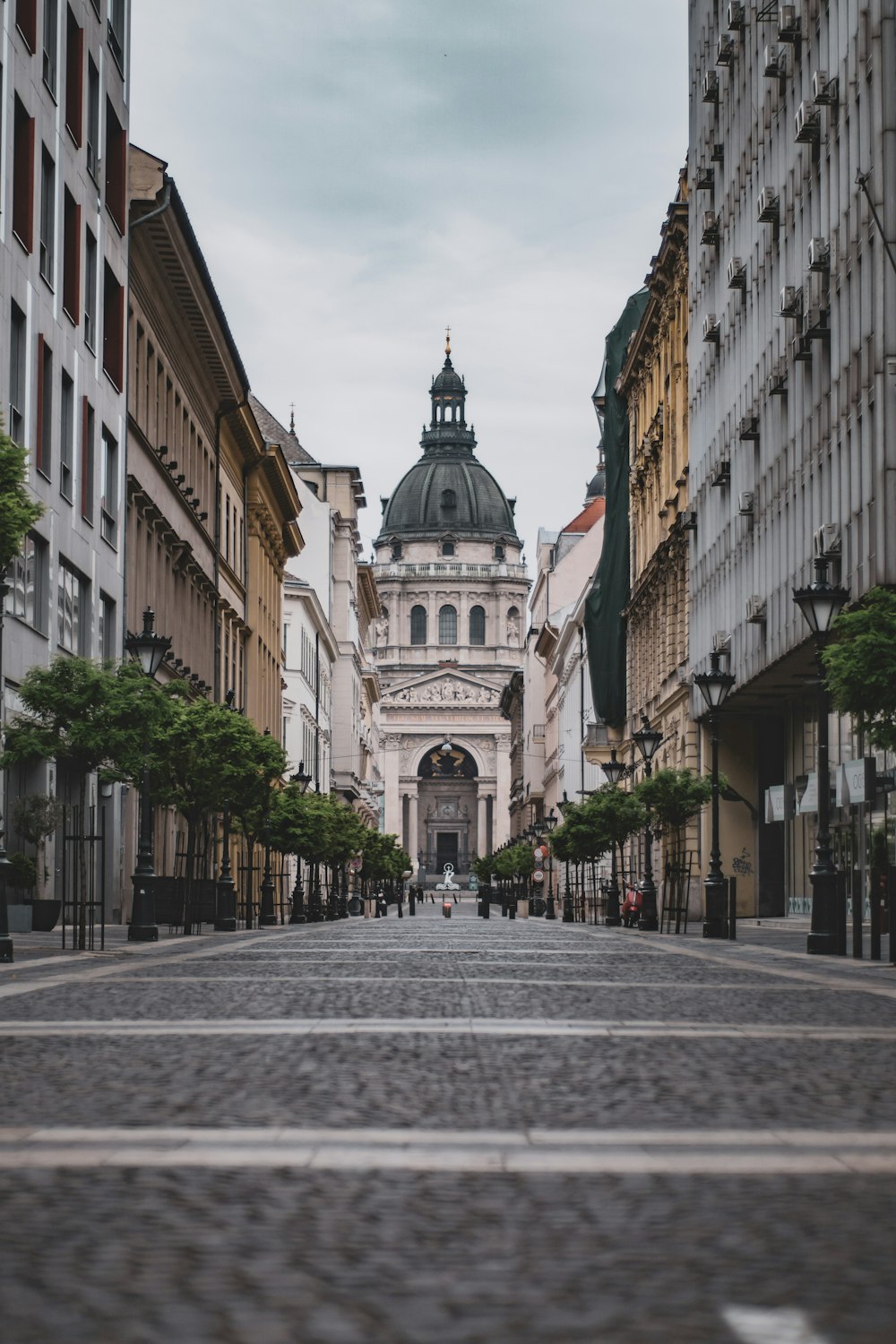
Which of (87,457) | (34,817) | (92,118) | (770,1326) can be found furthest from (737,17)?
(770,1326)

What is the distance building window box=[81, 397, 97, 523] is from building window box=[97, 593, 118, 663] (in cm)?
221

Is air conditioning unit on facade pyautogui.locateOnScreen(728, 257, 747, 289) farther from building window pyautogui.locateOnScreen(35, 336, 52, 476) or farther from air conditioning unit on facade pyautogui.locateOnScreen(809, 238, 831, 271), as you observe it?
building window pyautogui.locateOnScreen(35, 336, 52, 476)

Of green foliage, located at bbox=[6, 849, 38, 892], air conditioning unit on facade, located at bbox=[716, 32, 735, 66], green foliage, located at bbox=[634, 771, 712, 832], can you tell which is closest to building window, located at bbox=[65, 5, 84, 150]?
green foliage, located at bbox=[6, 849, 38, 892]

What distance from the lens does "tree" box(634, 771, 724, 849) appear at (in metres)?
42.4

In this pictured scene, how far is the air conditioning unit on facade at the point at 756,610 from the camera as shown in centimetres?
3978

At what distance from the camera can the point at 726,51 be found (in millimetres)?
44906

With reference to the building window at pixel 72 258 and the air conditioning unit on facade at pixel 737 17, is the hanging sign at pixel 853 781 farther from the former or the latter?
the air conditioning unit on facade at pixel 737 17

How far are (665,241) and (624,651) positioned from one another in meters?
19.8

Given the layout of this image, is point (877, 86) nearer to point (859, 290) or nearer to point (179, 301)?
point (859, 290)

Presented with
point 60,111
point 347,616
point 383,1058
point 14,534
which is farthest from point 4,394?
point 347,616

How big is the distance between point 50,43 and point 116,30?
7.78 metres

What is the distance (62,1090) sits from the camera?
8.80 meters

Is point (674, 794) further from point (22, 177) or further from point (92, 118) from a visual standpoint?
point (22, 177)

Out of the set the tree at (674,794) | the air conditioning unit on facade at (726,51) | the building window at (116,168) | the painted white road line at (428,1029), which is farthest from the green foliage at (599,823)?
the painted white road line at (428,1029)
